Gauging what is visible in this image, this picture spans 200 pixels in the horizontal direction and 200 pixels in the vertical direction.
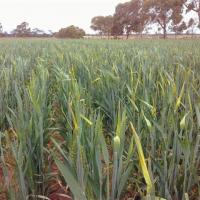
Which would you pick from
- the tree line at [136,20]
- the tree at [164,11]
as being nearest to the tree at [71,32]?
the tree line at [136,20]

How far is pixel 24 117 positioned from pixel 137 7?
49.2 metres

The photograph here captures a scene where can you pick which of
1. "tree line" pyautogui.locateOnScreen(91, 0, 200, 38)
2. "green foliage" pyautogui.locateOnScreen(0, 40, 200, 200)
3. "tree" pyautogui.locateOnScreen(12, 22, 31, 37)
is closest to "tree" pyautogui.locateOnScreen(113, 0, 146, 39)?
"tree line" pyautogui.locateOnScreen(91, 0, 200, 38)

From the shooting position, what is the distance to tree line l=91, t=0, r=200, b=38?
36.7m

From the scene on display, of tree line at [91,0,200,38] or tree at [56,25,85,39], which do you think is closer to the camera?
tree line at [91,0,200,38]

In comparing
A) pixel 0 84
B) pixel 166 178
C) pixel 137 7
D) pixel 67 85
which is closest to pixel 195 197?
pixel 166 178

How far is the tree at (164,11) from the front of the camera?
36.4 m

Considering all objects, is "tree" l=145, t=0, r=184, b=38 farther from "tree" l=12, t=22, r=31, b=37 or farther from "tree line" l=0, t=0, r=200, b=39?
"tree" l=12, t=22, r=31, b=37

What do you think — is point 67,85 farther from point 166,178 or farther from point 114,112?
point 166,178

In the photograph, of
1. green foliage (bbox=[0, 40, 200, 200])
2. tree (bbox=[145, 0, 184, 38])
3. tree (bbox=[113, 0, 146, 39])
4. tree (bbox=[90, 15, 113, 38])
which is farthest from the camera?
tree (bbox=[90, 15, 113, 38])

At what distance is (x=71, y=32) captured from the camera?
52.8 metres

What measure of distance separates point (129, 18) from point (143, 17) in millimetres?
5872

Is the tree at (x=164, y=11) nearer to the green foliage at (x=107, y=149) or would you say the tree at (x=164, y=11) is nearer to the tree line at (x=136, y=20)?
the tree line at (x=136, y=20)

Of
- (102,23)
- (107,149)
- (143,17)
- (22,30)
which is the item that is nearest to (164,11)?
(143,17)

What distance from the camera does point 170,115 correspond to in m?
1.55
